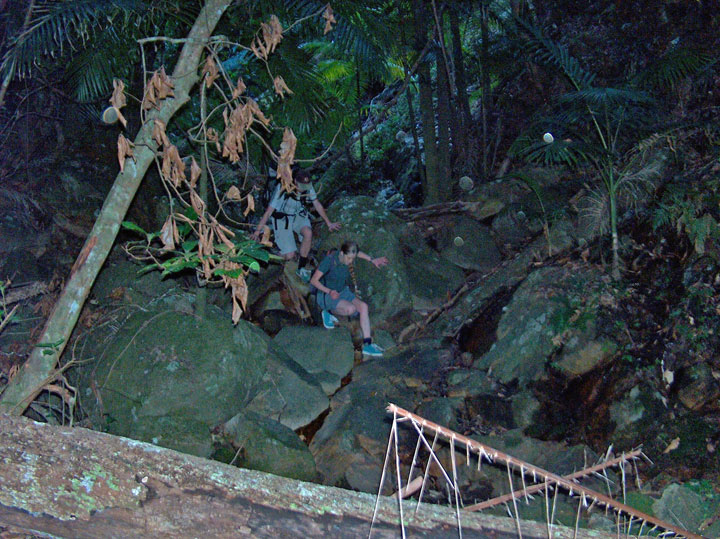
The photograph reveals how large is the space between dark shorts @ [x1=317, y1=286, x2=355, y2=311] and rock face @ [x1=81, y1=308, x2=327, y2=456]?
1206 mm

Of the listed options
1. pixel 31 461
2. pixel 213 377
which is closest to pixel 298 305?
pixel 213 377

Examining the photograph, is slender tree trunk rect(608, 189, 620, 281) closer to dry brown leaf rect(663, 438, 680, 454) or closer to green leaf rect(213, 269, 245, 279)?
dry brown leaf rect(663, 438, 680, 454)

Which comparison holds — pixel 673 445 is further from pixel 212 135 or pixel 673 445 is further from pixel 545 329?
pixel 212 135

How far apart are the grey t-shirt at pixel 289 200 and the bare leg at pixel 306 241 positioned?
261mm

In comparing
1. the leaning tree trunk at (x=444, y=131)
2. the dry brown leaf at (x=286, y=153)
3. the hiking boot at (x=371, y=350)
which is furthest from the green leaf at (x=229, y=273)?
the leaning tree trunk at (x=444, y=131)

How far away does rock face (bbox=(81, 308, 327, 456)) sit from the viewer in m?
5.93

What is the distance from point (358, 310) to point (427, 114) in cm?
393

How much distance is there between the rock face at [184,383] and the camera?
5.93 m

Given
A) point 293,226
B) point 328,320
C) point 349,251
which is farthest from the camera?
point 293,226

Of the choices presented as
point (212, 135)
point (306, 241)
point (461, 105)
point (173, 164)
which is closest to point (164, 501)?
point (173, 164)

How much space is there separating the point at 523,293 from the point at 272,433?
3.41 meters

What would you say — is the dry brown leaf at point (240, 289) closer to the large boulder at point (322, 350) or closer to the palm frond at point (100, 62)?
the large boulder at point (322, 350)

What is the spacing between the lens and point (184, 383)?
20.0 ft

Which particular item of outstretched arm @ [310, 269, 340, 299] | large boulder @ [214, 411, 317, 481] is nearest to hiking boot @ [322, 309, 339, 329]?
outstretched arm @ [310, 269, 340, 299]
